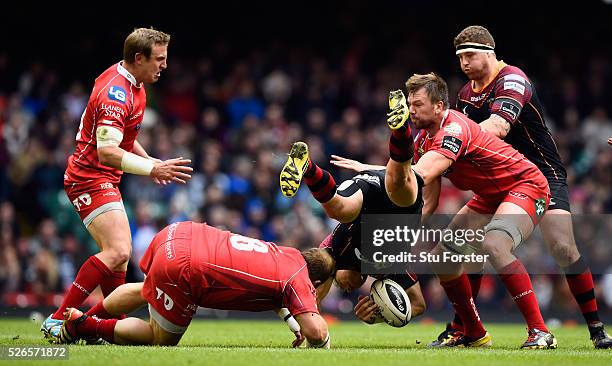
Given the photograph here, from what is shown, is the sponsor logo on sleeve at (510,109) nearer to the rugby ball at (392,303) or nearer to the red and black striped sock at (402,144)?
the red and black striped sock at (402,144)

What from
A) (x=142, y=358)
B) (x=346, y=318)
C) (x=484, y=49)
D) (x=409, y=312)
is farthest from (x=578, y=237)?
(x=142, y=358)

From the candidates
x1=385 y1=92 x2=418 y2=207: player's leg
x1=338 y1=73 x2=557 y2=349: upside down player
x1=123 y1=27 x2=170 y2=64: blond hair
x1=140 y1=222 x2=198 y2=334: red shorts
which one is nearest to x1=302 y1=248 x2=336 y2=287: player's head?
x1=385 y1=92 x2=418 y2=207: player's leg

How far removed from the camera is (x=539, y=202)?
8.64 m

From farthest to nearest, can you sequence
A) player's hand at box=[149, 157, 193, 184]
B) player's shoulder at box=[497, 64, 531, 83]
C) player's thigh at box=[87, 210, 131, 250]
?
player's shoulder at box=[497, 64, 531, 83], player's thigh at box=[87, 210, 131, 250], player's hand at box=[149, 157, 193, 184]

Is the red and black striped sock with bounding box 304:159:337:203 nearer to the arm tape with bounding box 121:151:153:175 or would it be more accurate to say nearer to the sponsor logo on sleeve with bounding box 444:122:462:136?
the sponsor logo on sleeve with bounding box 444:122:462:136

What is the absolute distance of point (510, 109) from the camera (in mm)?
9039

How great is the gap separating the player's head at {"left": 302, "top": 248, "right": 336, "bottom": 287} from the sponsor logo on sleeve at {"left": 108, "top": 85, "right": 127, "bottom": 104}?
7.09 feet

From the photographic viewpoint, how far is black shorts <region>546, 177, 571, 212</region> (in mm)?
9102

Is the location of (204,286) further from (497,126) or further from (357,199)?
(497,126)

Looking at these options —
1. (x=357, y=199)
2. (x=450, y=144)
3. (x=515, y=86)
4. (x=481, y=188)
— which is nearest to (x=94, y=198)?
(x=357, y=199)

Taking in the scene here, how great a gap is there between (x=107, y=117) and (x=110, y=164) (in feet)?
1.42

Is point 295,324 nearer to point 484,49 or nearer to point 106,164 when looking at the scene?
point 106,164

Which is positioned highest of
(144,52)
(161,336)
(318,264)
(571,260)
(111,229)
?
(144,52)

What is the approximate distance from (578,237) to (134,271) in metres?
6.88
